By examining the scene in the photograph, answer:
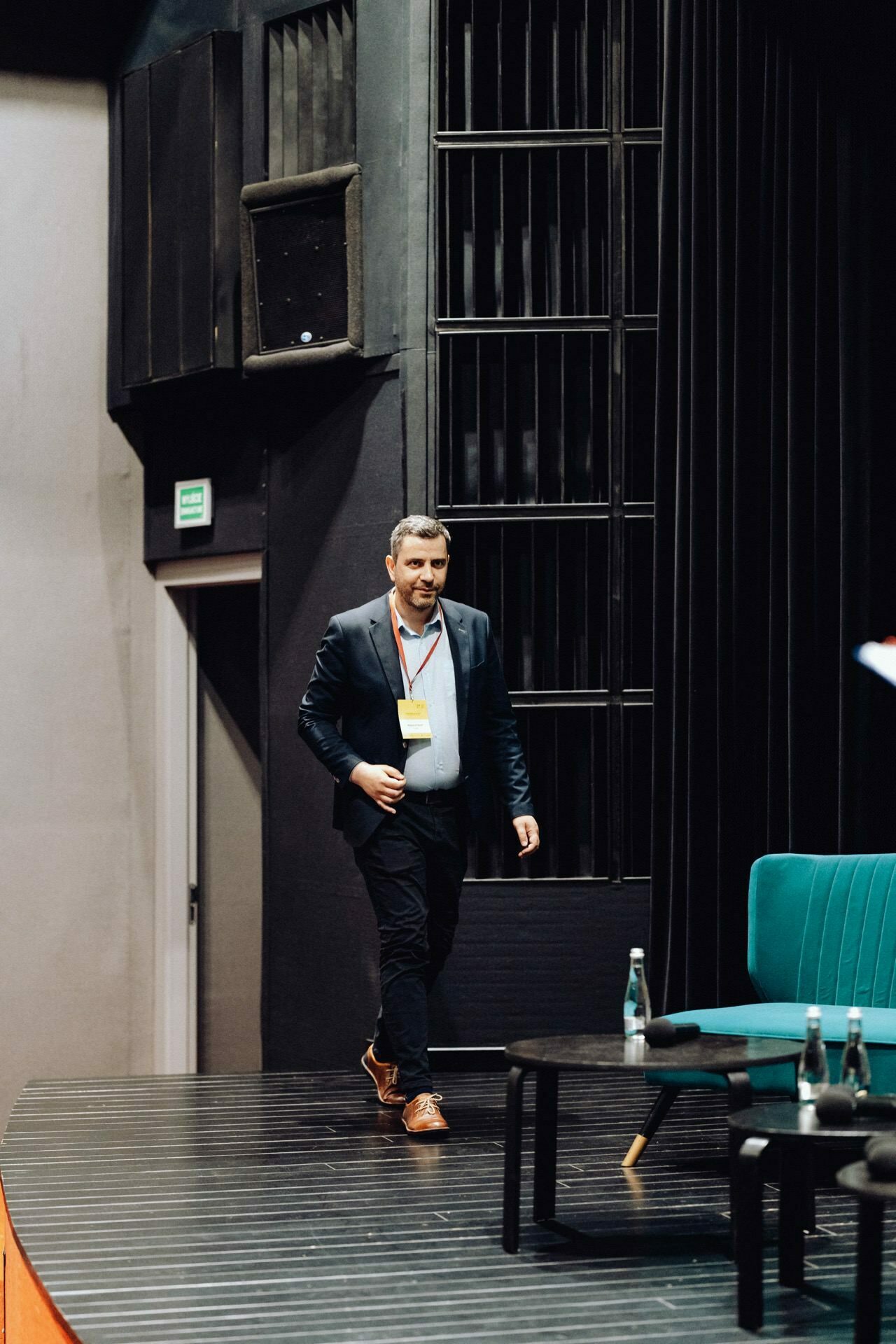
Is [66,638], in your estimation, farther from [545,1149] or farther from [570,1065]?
[570,1065]

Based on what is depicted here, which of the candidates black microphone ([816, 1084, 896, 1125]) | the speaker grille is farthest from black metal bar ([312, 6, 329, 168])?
black microphone ([816, 1084, 896, 1125])

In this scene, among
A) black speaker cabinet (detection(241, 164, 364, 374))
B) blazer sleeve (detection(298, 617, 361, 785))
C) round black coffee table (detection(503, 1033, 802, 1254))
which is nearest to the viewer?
round black coffee table (detection(503, 1033, 802, 1254))

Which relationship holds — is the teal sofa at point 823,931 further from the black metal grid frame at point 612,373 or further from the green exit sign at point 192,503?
the green exit sign at point 192,503

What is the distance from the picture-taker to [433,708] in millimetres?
4305

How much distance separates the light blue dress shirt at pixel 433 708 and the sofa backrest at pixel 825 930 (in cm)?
83

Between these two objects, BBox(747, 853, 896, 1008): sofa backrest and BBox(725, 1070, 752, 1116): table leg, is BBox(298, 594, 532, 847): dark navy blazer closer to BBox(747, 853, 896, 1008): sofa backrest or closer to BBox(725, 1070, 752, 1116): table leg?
BBox(747, 853, 896, 1008): sofa backrest

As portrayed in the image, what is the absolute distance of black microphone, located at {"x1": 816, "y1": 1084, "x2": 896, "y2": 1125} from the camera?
8.81 feet

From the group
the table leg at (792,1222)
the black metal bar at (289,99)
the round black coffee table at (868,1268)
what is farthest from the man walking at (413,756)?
the black metal bar at (289,99)

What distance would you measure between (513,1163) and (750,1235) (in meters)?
0.62

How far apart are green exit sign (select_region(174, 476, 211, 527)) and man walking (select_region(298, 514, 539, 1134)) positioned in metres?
1.85

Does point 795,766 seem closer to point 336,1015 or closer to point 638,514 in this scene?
point 638,514

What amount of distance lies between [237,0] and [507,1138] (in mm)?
4323

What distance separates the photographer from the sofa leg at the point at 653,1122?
3.78 m

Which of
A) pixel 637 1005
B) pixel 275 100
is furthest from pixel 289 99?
pixel 637 1005
